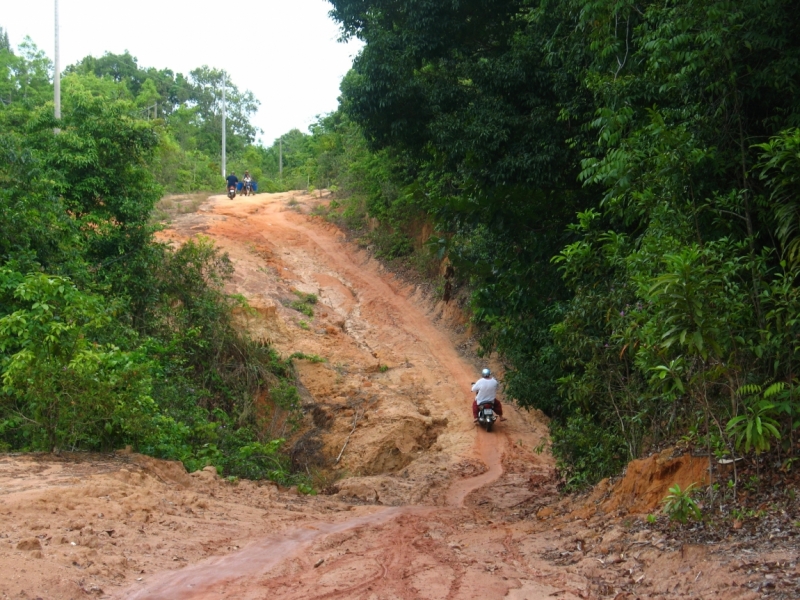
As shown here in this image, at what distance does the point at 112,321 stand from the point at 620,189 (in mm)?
7906

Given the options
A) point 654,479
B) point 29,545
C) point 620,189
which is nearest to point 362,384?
point 620,189

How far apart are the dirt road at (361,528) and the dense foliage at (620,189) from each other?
1.18 m

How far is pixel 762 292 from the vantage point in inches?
232

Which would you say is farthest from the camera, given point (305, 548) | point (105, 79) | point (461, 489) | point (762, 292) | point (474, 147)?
point (105, 79)

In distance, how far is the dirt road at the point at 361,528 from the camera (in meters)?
5.08

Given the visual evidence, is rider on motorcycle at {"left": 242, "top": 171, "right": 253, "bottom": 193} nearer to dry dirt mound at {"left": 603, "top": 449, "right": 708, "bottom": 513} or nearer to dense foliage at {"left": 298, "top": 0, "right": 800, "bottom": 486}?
dense foliage at {"left": 298, "top": 0, "right": 800, "bottom": 486}

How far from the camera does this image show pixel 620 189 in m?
7.57

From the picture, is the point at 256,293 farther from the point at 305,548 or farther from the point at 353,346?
the point at 305,548

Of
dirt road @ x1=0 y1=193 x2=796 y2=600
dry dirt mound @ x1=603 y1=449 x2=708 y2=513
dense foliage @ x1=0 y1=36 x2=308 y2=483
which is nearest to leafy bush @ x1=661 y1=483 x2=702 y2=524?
dirt road @ x1=0 y1=193 x2=796 y2=600

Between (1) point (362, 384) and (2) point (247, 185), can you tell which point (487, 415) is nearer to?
(1) point (362, 384)

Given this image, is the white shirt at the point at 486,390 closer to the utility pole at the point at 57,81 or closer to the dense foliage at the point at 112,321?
the dense foliage at the point at 112,321

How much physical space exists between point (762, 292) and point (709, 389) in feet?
3.65

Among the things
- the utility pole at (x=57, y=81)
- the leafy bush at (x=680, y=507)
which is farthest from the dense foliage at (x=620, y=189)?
the utility pole at (x=57, y=81)

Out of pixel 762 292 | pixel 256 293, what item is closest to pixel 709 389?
pixel 762 292
